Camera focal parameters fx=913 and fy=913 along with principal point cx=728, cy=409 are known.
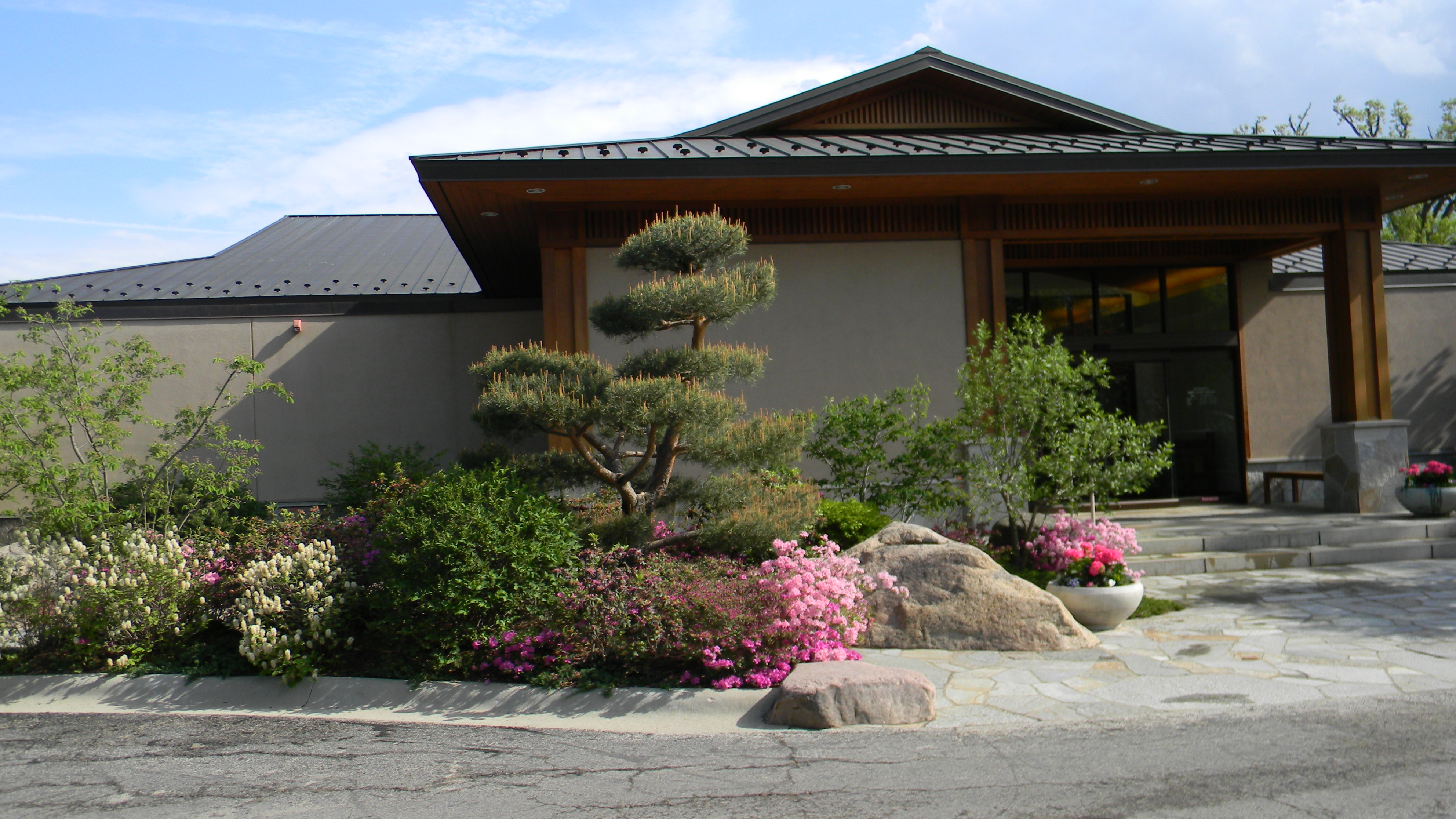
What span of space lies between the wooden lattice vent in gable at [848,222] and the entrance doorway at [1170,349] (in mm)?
3315

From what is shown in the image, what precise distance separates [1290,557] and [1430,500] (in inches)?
92.1

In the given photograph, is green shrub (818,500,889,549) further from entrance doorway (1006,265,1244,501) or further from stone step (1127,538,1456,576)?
entrance doorway (1006,265,1244,501)

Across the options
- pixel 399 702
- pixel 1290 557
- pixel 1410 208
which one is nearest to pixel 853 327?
pixel 1290 557

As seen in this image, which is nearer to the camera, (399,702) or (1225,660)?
(399,702)

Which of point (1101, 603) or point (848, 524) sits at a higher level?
point (848, 524)

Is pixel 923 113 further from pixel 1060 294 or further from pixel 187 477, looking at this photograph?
pixel 187 477

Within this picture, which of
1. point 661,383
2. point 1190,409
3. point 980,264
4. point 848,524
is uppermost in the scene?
point 980,264

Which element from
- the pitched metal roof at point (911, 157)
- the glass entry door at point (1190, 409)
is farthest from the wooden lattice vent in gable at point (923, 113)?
the glass entry door at point (1190, 409)

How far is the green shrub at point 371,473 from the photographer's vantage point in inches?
322

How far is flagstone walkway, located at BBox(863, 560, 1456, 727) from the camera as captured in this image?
508 cm

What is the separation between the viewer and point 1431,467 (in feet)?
33.3

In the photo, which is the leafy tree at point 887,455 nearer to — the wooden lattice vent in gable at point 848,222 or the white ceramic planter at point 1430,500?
the wooden lattice vent in gable at point 848,222

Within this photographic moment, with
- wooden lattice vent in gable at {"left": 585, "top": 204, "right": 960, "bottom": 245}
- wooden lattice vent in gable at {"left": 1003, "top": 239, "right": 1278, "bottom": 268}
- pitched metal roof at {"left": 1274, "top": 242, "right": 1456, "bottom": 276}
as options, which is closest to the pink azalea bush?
wooden lattice vent in gable at {"left": 585, "top": 204, "right": 960, "bottom": 245}

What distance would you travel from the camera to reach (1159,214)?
33.4 ft
